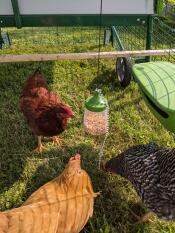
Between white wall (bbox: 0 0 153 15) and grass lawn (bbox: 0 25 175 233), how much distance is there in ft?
3.03

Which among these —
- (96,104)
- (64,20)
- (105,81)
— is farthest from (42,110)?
(105,81)

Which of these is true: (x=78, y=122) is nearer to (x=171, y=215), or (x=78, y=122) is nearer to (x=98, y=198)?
(x=98, y=198)

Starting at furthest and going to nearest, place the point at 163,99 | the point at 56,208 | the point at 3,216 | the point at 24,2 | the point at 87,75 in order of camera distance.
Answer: the point at 87,75, the point at 24,2, the point at 163,99, the point at 56,208, the point at 3,216

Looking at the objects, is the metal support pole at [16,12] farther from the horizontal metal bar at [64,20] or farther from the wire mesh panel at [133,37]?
the wire mesh panel at [133,37]

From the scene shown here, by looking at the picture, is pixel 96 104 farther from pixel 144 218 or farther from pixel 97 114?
pixel 144 218

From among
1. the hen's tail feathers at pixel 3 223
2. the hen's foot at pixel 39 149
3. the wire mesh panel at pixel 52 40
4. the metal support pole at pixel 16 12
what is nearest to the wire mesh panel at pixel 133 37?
the wire mesh panel at pixel 52 40

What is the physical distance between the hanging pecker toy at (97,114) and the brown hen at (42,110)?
180mm

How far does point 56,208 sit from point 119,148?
120 centimetres

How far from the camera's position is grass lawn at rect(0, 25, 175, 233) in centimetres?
252

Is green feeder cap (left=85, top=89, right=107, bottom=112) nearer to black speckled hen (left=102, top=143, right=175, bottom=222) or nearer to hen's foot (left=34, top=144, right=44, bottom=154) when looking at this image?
black speckled hen (left=102, top=143, right=175, bottom=222)

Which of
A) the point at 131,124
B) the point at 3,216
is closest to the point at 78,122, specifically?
the point at 131,124

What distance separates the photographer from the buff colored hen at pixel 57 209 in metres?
1.82

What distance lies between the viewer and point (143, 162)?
7.52 feet

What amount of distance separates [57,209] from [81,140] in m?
1.22
